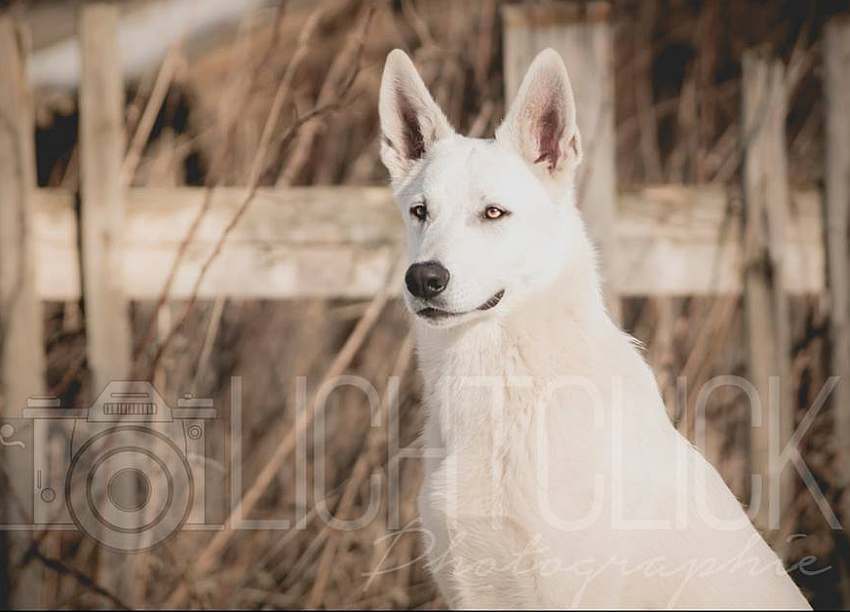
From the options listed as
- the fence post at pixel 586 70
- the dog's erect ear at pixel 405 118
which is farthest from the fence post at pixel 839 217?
the dog's erect ear at pixel 405 118

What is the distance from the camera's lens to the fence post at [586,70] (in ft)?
10.0

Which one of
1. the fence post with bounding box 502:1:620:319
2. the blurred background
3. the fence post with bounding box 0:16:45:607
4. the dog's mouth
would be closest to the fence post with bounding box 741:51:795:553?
the blurred background

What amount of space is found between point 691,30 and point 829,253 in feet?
10.5

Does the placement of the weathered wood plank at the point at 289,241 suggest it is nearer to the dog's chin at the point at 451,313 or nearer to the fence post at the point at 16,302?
the fence post at the point at 16,302

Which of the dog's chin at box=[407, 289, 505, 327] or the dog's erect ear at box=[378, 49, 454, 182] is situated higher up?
the dog's erect ear at box=[378, 49, 454, 182]

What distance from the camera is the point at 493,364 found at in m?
2.40

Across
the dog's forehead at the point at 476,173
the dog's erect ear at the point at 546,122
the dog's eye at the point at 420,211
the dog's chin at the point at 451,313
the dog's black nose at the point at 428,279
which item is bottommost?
the dog's chin at the point at 451,313

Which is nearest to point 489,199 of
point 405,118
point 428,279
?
point 428,279

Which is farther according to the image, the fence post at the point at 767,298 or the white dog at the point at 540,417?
the fence post at the point at 767,298

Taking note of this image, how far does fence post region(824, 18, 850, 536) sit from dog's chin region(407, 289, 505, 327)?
5.19 feet

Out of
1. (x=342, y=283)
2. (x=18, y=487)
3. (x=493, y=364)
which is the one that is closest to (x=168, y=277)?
(x=342, y=283)

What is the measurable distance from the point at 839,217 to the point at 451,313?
1738 millimetres

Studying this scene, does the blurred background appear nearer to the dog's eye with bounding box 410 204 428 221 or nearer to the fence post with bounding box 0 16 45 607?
the fence post with bounding box 0 16 45 607

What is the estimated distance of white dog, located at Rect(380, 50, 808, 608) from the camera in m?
2.15
